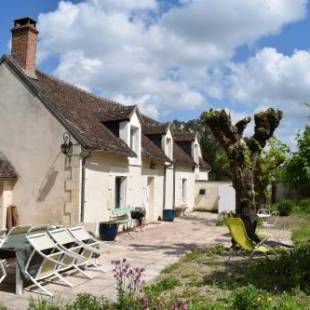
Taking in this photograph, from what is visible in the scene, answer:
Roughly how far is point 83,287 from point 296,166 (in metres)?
4.30

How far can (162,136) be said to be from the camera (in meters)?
21.8

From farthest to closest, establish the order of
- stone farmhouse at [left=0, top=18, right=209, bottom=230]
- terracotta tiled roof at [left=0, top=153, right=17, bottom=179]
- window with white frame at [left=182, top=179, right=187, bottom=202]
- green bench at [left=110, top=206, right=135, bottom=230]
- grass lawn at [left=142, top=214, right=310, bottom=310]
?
1. window with white frame at [left=182, top=179, right=187, bottom=202]
2. green bench at [left=110, top=206, right=135, bottom=230]
3. terracotta tiled roof at [left=0, top=153, right=17, bottom=179]
4. stone farmhouse at [left=0, top=18, right=209, bottom=230]
5. grass lawn at [left=142, top=214, right=310, bottom=310]

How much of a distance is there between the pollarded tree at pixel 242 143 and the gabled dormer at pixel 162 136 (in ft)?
30.0

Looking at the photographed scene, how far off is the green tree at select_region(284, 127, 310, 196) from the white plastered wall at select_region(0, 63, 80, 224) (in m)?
7.24

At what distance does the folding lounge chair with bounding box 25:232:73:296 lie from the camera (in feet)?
22.6

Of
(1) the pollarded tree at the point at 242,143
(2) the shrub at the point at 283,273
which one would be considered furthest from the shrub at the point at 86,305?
(1) the pollarded tree at the point at 242,143

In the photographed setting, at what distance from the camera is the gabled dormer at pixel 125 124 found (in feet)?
53.5

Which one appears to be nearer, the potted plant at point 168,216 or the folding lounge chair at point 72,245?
the folding lounge chair at point 72,245

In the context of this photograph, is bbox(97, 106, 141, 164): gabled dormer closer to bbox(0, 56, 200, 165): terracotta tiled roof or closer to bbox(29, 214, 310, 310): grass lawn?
bbox(0, 56, 200, 165): terracotta tiled roof

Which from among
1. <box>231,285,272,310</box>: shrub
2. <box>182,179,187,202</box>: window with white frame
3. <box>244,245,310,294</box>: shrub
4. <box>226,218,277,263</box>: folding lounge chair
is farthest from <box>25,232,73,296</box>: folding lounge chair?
<box>182,179,187,202</box>: window with white frame

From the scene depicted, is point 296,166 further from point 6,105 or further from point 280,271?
point 6,105

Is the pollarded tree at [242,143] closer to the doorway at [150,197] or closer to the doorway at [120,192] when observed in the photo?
the doorway at [120,192]

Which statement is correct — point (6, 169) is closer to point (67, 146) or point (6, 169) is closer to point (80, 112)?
point (67, 146)

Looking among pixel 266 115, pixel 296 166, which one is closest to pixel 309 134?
pixel 296 166
